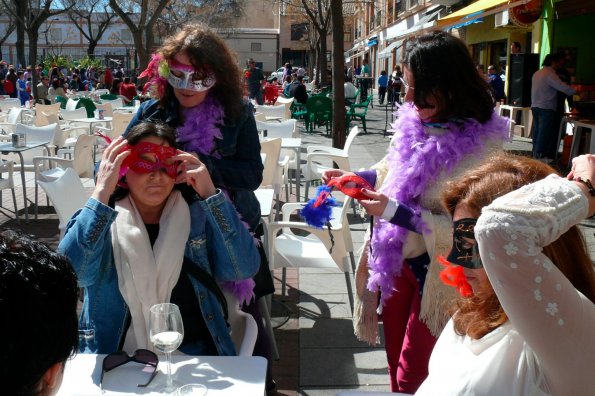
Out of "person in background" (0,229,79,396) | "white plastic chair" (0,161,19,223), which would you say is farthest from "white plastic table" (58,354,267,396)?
"white plastic chair" (0,161,19,223)

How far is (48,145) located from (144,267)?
21.0 feet

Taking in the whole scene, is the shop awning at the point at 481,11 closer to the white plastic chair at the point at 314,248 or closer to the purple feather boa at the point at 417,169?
the white plastic chair at the point at 314,248

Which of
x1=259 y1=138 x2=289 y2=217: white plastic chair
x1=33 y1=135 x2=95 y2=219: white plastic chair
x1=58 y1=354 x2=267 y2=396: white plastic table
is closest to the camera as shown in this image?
x1=58 y1=354 x2=267 y2=396: white plastic table

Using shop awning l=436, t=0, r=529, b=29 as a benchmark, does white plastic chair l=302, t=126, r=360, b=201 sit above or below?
below

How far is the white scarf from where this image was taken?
93.2 inches

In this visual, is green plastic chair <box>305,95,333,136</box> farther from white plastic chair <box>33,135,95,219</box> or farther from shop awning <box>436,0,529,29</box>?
white plastic chair <box>33,135,95,219</box>

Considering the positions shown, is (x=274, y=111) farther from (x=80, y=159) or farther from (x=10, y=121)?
(x=80, y=159)

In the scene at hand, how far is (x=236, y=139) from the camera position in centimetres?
307

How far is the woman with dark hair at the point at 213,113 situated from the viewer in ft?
9.71

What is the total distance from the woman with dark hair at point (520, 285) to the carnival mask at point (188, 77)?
170cm

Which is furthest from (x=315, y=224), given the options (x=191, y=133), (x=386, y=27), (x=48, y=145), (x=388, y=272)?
(x=386, y=27)

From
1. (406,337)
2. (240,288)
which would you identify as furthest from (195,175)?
(406,337)

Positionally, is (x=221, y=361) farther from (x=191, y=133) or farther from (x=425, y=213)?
(x=191, y=133)

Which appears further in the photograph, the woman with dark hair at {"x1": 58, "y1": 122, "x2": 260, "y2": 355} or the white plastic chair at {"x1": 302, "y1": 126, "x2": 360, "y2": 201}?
the white plastic chair at {"x1": 302, "y1": 126, "x2": 360, "y2": 201}
